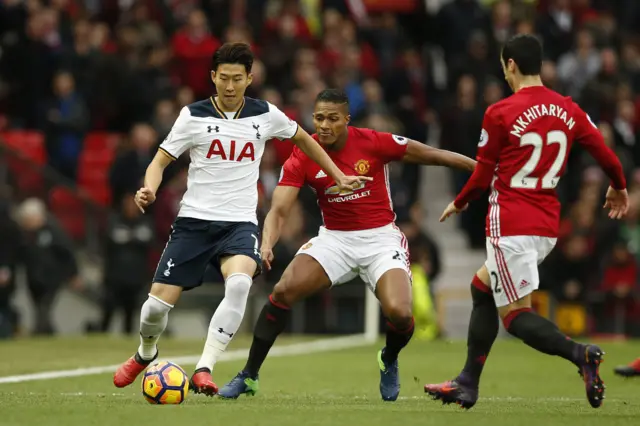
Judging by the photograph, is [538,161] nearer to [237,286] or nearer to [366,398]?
[237,286]

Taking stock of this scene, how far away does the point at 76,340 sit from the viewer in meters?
18.4

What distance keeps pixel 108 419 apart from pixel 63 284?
12518 millimetres

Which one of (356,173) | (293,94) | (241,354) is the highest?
(293,94)

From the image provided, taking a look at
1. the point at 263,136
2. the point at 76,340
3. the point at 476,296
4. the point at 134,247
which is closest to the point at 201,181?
the point at 263,136

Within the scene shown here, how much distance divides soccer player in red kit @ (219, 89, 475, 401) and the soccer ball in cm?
99

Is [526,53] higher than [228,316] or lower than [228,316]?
higher

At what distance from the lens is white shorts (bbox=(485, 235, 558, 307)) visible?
29.5ft

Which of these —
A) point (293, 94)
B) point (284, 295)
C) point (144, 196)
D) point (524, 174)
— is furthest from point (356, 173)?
point (293, 94)

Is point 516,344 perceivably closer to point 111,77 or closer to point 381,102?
point 381,102

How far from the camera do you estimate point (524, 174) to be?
9.08m

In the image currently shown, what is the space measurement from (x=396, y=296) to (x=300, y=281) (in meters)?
0.71

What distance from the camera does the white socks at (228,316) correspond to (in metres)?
9.78

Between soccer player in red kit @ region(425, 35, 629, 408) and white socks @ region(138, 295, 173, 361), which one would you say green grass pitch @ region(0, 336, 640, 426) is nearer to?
white socks @ region(138, 295, 173, 361)

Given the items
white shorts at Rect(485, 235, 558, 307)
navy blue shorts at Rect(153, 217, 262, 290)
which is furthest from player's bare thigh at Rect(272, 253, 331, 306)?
white shorts at Rect(485, 235, 558, 307)
